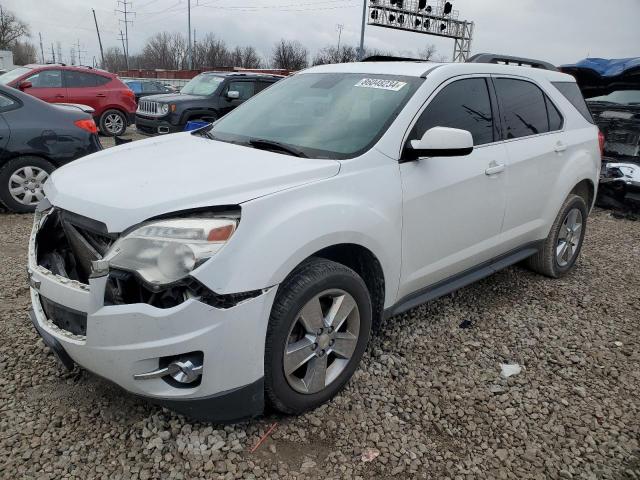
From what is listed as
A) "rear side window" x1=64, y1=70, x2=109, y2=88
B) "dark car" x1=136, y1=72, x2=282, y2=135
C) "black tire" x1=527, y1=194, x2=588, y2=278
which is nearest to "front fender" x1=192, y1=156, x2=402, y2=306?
"black tire" x1=527, y1=194, x2=588, y2=278

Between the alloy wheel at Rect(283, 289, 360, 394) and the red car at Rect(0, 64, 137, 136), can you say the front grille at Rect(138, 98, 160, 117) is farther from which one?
the alloy wheel at Rect(283, 289, 360, 394)

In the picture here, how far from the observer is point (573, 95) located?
4426 mm

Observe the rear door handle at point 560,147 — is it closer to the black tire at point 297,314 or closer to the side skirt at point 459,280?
the side skirt at point 459,280

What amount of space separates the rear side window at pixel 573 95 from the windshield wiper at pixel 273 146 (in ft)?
8.75

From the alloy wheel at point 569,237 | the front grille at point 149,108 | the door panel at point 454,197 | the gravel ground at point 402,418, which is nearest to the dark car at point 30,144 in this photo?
the gravel ground at point 402,418

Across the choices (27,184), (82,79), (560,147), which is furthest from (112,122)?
(560,147)

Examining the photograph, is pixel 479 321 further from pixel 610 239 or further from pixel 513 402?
pixel 610 239

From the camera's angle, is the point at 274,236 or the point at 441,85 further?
the point at 441,85

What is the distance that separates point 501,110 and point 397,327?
5.53ft

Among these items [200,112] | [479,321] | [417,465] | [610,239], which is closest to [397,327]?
[479,321]

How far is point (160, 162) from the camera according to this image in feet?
8.67

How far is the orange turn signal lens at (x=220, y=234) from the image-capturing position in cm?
203

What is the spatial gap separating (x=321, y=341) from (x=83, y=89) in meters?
11.9

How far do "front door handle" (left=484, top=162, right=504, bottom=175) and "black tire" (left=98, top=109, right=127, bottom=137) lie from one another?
37.8 ft
